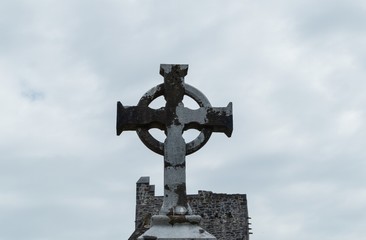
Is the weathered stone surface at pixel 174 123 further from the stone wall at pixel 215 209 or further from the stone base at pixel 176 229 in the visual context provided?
the stone wall at pixel 215 209

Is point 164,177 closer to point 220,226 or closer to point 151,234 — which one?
point 151,234

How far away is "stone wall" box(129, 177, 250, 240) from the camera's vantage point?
2392cm

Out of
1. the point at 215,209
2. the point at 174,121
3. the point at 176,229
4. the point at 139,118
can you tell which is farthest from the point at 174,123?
the point at 215,209

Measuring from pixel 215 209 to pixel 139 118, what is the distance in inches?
764

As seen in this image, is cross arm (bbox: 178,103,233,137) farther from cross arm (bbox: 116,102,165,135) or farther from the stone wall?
the stone wall

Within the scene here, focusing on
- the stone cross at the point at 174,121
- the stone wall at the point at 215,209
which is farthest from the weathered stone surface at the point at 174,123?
the stone wall at the point at 215,209

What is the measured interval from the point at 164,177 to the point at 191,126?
0.52m

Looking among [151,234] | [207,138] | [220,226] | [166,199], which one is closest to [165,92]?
[207,138]

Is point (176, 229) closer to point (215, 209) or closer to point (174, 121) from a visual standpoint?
point (174, 121)

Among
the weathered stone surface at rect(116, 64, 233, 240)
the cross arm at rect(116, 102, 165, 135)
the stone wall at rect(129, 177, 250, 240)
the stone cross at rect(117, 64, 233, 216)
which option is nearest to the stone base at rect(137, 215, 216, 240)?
the weathered stone surface at rect(116, 64, 233, 240)

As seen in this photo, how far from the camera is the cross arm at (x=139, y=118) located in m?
5.33

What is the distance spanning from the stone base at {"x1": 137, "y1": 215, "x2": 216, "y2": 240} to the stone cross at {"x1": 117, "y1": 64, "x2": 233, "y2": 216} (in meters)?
0.20

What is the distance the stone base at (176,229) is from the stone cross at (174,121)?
0.64 ft

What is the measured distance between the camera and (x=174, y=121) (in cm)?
538
